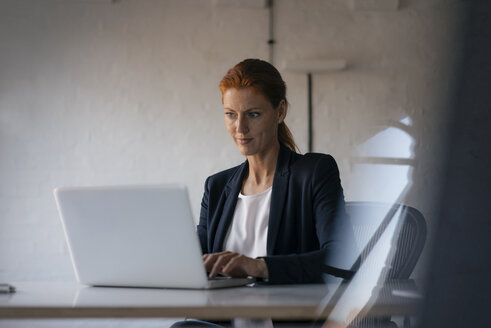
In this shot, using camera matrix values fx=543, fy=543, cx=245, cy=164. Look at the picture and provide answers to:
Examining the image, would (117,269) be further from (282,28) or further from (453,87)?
(282,28)

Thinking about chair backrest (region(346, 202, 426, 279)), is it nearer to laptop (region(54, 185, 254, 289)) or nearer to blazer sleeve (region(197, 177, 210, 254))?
laptop (region(54, 185, 254, 289))

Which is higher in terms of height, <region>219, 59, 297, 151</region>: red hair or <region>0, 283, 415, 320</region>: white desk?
<region>219, 59, 297, 151</region>: red hair

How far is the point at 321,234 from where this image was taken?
119cm

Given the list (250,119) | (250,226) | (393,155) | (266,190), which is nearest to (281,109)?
(250,119)

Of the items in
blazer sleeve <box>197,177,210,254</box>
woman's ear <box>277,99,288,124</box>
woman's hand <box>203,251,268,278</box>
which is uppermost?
woman's ear <box>277,99,288,124</box>

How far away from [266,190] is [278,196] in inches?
3.4

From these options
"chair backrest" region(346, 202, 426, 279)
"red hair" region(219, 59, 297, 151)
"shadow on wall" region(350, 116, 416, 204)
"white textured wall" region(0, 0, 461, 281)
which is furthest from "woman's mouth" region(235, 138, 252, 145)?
"white textured wall" region(0, 0, 461, 281)

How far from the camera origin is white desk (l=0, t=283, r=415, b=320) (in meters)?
0.60

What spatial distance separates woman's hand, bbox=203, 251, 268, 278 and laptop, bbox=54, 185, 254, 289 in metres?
0.02

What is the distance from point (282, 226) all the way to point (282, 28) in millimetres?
1937

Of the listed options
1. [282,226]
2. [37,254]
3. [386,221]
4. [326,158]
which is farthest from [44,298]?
[37,254]

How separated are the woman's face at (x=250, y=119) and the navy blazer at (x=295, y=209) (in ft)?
0.21

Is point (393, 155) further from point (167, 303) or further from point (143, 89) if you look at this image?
point (143, 89)

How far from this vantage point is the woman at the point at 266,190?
126 cm
